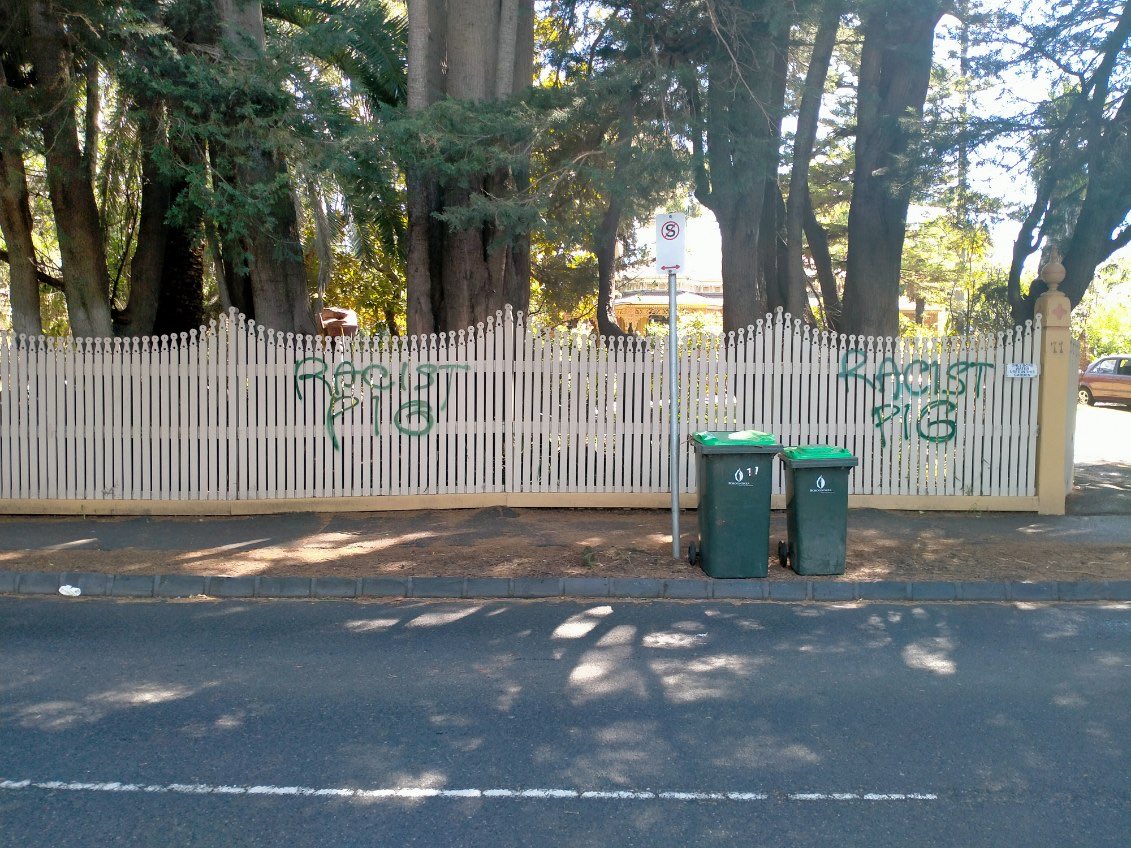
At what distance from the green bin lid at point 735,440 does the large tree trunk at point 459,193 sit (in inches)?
173

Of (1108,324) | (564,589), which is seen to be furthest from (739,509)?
(1108,324)

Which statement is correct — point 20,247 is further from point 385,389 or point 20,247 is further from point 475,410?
point 475,410

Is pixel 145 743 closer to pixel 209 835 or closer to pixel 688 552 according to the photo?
pixel 209 835

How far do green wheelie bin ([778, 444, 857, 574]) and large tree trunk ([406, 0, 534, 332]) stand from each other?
5.05m

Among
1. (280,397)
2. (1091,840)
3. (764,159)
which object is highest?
(764,159)

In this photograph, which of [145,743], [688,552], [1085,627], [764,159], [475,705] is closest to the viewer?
[145,743]

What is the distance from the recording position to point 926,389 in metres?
11.2

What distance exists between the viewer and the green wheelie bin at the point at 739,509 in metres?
8.46

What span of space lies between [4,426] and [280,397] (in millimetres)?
3055

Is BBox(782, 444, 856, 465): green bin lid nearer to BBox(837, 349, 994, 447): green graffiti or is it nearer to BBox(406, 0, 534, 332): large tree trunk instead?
BBox(837, 349, 994, 447): green graffiti

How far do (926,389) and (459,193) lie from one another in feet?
19.1

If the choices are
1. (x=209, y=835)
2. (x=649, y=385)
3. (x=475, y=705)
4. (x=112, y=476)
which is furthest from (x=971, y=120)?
(x=209, y=835)

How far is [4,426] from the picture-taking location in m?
11.2

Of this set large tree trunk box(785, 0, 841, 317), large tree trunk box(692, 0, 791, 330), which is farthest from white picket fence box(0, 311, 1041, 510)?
large tree trunk box(785, 0, 841, 317)
